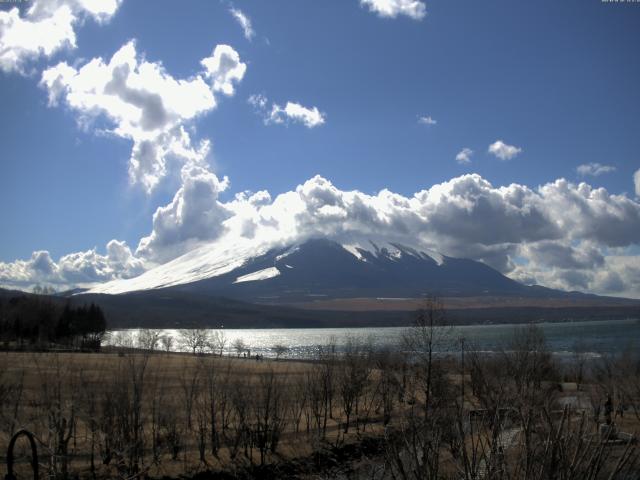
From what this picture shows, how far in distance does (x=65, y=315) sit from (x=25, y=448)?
10558cm

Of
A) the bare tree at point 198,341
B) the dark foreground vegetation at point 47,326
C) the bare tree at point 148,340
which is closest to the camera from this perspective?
the bare tree at point 148,340

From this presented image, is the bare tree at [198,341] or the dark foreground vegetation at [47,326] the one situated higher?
the dark foreground vegetation at [47,326]

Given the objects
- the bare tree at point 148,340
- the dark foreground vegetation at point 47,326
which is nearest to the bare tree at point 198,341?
the bare tree at point 148,340

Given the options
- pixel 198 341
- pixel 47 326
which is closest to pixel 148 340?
pixel 47 326

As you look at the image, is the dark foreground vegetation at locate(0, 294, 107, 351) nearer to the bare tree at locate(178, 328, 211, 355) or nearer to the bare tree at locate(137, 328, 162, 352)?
the bare tree at locate(137, 328, 162, 352)

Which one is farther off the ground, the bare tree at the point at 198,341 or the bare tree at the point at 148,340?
the bare tree at the point at 148,340

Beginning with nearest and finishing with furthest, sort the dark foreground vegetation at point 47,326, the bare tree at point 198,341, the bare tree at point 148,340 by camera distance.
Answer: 1. the bare tree at point 148,340
2. the dark foreground vegetation at point 47,326
3. the bare tree at point 198,341

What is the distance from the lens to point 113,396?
2775cm

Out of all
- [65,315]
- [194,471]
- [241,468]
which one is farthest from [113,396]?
[65,315]

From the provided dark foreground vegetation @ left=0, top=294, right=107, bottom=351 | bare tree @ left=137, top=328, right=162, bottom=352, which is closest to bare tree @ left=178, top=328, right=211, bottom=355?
bare tree @ left=137, top=328, right=162, bottom=352

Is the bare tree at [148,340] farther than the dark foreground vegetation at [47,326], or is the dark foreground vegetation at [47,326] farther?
the dark foreground vegetation at [47,326]

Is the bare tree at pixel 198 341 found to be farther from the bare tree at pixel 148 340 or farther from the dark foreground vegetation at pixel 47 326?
the dark foreground vegetation at pixel 47 326

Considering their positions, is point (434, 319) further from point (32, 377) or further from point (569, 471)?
point (32, 377)

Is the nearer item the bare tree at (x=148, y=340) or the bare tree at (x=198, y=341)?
the bare tree at (x=148, y=340)
